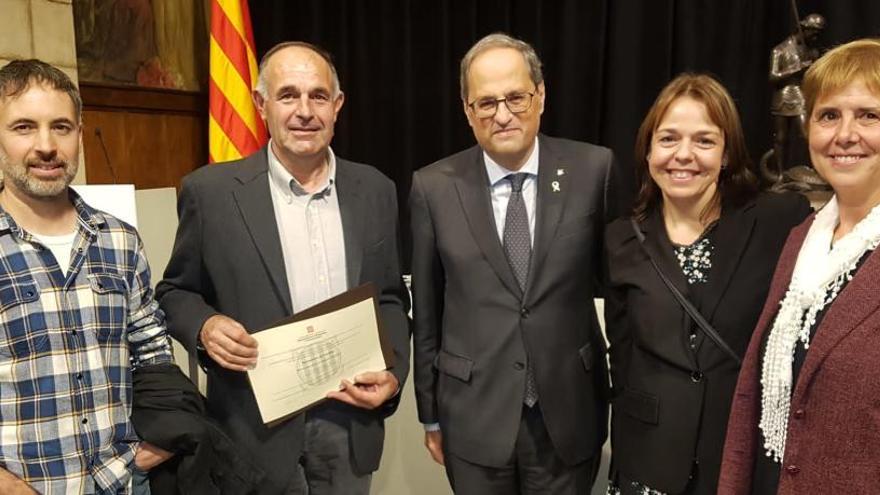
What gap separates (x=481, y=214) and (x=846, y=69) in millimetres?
836

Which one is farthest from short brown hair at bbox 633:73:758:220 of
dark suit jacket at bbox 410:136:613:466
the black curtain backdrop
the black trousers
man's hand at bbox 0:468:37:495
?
the black curtain backdrop

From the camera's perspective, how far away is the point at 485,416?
173 centimetres

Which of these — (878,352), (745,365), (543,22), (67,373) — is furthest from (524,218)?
(543,22)

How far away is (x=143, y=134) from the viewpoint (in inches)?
153

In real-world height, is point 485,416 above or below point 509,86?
below

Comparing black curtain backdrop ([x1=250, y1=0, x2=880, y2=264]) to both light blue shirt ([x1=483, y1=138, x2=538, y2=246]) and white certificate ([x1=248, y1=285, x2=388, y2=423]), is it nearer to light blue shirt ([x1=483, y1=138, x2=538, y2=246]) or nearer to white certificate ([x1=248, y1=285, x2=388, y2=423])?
light blue shirt ([x1=483, y1=138, x2=538, y2=246])

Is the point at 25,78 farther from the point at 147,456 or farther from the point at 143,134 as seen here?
the point at 143,134

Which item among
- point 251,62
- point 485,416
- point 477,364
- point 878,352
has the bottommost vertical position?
point 485,416

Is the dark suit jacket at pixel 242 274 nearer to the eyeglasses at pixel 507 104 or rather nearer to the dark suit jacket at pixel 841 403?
the eyeglasses at pixel 507 104

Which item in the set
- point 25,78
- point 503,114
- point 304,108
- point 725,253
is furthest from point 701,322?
point 25,78

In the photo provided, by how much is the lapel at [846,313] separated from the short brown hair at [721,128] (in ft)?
1.43

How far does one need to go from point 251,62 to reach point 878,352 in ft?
10.3

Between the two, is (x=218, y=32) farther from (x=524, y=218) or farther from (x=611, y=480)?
(x=611, y=480)

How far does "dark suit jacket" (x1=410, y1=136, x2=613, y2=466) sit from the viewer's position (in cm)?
169
